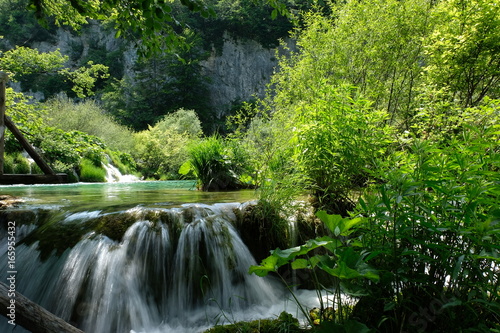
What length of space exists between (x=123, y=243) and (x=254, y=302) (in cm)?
159

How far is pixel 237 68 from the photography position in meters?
40.9

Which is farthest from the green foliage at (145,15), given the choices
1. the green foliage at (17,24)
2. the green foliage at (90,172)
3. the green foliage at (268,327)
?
the green foliage at (17,24)

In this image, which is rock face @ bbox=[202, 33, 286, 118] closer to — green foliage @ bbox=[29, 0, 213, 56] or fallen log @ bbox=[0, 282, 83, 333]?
green foliage @ bbox=[29, 0, 213, 56]

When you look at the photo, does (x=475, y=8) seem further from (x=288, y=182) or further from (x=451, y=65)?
(x=288, y=182)

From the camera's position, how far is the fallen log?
1.11 meters

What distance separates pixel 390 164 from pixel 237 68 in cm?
A: 4138

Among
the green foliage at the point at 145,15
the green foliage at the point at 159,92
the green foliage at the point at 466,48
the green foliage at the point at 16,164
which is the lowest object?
the green foliage at the point at 16,164

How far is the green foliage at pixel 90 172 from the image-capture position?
11125 millimetres

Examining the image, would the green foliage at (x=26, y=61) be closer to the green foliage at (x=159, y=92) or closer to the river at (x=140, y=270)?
the river at (x=140, y=270)

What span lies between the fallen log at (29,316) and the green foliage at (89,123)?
18999 millimetres

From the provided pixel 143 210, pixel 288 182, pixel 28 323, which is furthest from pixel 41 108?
pixel 28 323

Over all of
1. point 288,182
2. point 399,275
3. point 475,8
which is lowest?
point 399,275

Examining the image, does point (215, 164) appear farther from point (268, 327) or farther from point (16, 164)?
point (16, 164)

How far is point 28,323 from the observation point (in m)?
1.13
